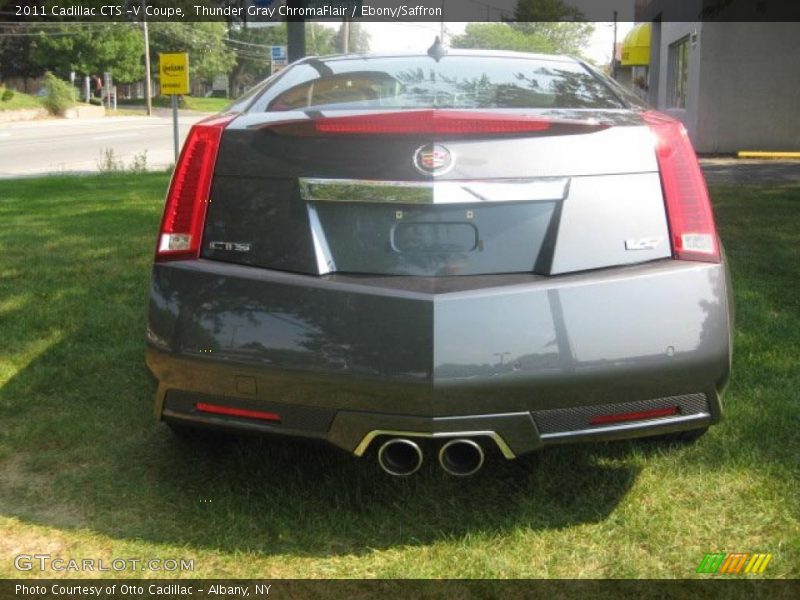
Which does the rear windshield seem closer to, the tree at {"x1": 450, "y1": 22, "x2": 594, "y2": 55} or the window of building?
the window of building

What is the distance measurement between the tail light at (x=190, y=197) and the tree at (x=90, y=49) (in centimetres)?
6383

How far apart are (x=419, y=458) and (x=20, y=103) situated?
164 feet

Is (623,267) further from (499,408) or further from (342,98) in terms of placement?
(342,98)

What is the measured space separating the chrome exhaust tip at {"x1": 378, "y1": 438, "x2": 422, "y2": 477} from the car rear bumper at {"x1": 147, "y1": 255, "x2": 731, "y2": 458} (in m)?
0.08

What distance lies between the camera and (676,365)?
2.73 m

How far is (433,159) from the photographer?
274 cm

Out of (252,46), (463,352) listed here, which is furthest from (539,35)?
(463,352)

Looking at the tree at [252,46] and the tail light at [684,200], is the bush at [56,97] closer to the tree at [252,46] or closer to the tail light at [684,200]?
the tree at [252,46]

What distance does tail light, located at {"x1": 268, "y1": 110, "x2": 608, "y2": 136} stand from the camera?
2.80 metres

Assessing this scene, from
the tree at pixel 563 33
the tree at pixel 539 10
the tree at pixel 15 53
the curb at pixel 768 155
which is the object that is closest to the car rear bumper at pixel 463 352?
the curb at pixel 768 155

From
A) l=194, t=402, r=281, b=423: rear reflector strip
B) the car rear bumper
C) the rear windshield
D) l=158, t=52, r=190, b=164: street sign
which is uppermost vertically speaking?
l=158, t=52, r=190, b=164: street sign

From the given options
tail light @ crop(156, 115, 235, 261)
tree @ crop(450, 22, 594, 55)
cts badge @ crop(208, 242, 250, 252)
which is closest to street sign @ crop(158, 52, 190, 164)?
tail light @ crop(156, 115, 235, 261)

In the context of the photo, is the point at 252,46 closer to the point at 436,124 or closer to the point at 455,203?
the point at 436,124

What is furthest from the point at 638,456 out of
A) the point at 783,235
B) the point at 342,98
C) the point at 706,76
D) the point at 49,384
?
the point at 706,76
